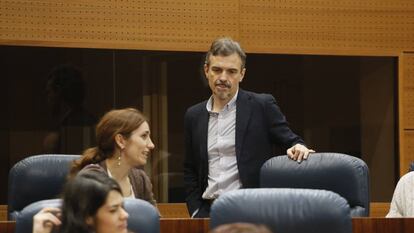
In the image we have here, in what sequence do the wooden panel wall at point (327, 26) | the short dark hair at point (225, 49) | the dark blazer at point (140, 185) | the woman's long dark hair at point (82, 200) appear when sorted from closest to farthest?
the woman's long dark hair at point (82, 200) < the dark blazer at point (140, 185) < the short dark hair at point (225, 49) < the wooden panel wall at point (327, 26)

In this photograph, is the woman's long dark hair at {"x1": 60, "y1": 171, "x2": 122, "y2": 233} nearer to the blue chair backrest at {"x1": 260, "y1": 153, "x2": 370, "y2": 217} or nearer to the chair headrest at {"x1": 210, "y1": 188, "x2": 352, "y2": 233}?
the chair headrest at {"x1": 210, "y1": 188, "x2": 352, "y2": 233}

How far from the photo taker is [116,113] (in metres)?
3.43

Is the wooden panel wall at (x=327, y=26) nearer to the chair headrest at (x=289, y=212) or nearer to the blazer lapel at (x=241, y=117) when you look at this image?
the blazer lapel at (x=241, y=117)

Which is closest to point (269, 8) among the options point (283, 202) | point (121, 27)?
point (121, 27)

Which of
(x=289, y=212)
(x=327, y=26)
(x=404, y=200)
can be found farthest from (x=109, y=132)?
(x=327, y=26)

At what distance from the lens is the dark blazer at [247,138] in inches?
149

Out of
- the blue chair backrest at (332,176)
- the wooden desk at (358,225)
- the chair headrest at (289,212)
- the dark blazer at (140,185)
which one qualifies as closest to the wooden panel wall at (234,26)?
the dark blazer at (140,185)

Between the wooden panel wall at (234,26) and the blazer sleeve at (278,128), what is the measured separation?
1.67m

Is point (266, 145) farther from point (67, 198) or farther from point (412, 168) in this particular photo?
point (67, 198)

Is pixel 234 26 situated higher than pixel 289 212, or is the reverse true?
pixel 234 26

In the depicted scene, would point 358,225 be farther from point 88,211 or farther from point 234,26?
point 234,26

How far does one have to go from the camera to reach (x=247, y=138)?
150 inches

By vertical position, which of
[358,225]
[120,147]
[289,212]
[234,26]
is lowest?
[358,225]

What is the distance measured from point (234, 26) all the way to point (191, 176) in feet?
5.86
